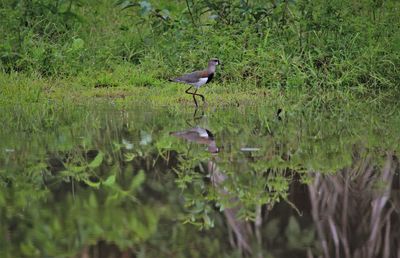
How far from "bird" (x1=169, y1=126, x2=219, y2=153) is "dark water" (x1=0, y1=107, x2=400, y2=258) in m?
0.01

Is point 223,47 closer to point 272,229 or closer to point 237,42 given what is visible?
point 237,42

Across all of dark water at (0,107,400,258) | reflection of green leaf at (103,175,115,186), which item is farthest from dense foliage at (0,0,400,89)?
reflection of green leaf at (103,175,115,186)

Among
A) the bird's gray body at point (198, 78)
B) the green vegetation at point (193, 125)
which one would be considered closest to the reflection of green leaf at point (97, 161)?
the green vegetation at point (193, 125)

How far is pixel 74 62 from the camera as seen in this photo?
39.2ft

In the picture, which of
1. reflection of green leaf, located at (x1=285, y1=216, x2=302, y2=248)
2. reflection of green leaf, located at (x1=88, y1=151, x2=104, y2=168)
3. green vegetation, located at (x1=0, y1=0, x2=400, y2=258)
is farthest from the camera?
reflection of green leaf, located at (x1=88, y1=151, x2=104, y2=168)

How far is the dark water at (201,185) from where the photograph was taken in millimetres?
5074

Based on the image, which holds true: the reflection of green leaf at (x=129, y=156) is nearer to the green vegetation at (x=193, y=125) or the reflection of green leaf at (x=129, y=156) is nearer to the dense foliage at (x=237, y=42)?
the green vegetation at (x=193, y=125)

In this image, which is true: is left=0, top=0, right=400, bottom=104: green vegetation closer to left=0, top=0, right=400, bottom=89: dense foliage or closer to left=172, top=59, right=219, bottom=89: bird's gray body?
left=0, top=0, right=400, bottom=89: dense foliage

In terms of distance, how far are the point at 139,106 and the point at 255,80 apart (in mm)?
1792

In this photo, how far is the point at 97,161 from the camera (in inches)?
287

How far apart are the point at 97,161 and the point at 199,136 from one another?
1.39 metres

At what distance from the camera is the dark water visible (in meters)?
5.07

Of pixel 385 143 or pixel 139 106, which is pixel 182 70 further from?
pixel 385 143

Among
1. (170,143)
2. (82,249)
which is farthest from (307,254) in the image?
(170,143)
